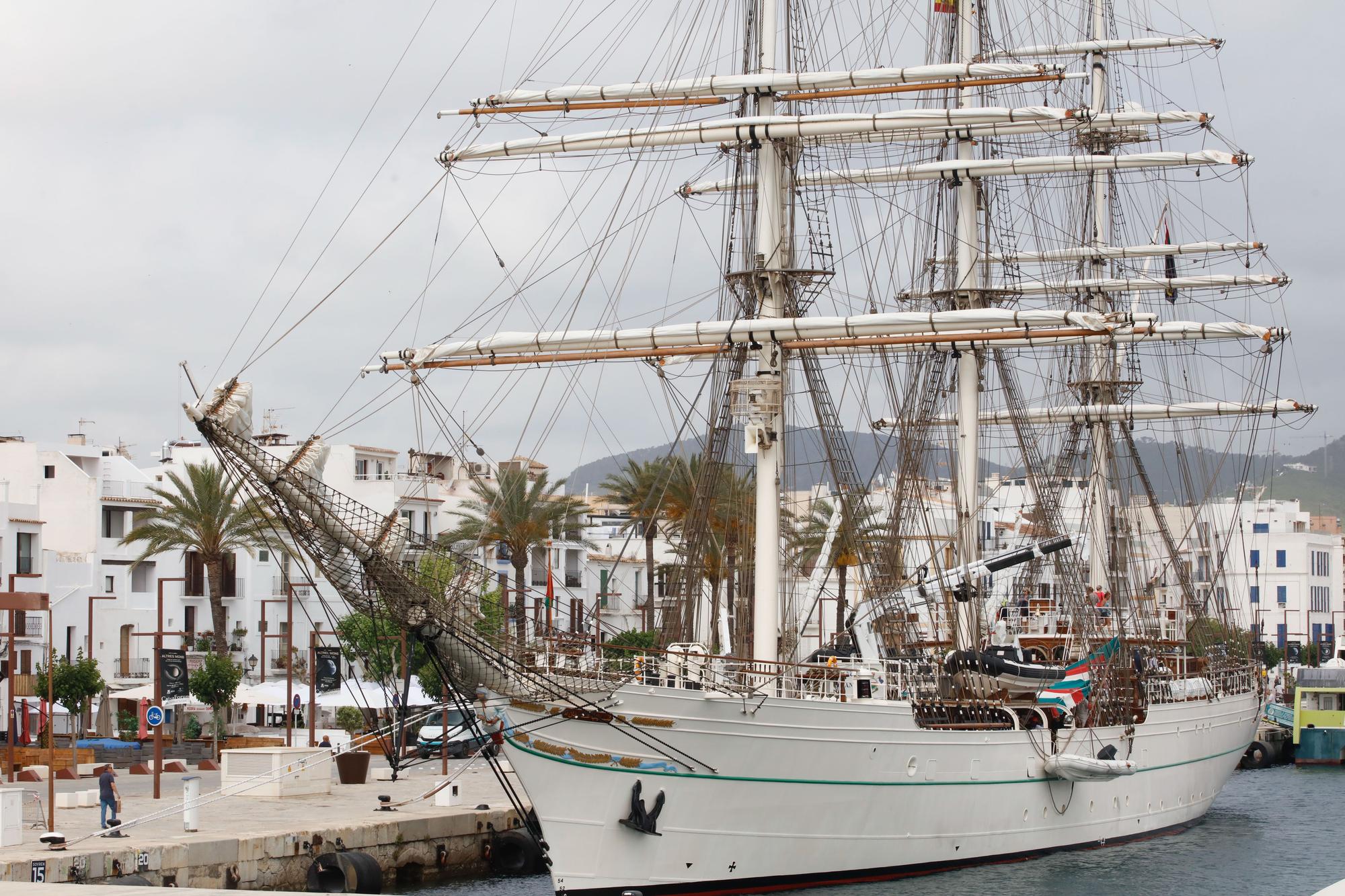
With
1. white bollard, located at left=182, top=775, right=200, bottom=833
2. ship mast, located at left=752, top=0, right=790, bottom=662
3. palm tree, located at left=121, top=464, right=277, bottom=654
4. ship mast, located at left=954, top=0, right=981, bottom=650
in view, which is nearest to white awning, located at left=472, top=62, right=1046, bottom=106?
ship mast, located at left=752, top=0, right=790, bottom=662

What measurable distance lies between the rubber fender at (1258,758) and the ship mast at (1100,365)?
1911 centimetres

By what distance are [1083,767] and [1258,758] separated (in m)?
41.3

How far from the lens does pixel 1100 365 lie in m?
58.7

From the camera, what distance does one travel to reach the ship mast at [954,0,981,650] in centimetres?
4712

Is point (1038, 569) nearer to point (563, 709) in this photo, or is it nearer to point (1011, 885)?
point (1011, 885)

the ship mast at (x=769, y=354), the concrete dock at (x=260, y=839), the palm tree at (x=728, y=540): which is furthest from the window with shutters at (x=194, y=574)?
the ship mast at (x=769, y=354)

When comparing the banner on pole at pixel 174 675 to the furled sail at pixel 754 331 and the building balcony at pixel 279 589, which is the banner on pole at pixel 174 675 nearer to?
the furled sail at pixel 754 331

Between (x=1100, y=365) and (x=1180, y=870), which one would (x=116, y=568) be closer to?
(x=1100, y=365)

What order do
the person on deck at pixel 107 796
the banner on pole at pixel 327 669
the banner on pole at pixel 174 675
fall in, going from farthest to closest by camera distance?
the banner on pole at pixel 327 669 < the banner on pole at pixel 174 675 < the person on deck at pixel 107 796

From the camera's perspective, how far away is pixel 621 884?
95.5 ft

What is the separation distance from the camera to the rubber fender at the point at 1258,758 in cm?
Answer: 7424

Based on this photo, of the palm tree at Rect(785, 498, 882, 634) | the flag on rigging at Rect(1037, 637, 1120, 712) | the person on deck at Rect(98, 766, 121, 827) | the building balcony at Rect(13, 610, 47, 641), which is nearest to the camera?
the person on deck at Rect(98, 766, 121, 827)

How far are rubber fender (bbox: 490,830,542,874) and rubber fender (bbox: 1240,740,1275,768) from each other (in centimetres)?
4686

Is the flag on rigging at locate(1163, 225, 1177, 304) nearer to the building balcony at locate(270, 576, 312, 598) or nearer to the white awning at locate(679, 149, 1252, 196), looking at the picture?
the white awning at locate(679, 149, 1252, 196)
